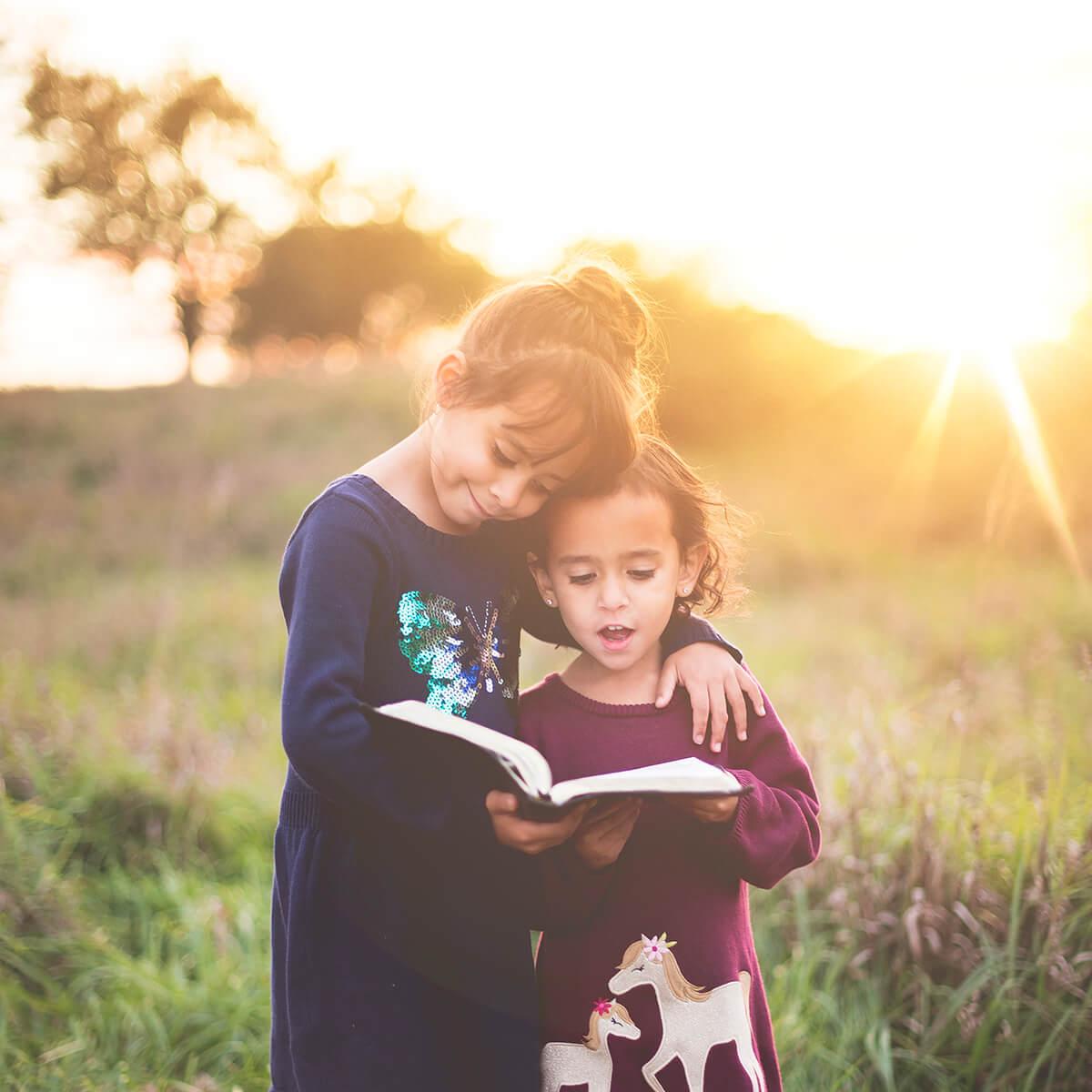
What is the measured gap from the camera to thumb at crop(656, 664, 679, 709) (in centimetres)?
195

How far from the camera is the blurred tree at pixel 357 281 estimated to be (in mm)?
29453

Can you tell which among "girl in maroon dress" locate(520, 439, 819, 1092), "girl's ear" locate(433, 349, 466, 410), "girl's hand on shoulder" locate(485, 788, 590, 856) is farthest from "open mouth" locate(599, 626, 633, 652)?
"girl's ear" locate(433, 349, 466, 410)

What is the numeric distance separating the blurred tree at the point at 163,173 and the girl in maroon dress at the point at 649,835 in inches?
1021

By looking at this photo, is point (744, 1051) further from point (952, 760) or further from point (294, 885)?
point (952, 760)

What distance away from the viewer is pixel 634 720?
6.45ft

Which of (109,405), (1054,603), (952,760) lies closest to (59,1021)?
(952,760)

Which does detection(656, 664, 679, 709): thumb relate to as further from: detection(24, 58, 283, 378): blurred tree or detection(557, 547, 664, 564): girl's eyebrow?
detection(24, 58, 283, 378): blurred tree

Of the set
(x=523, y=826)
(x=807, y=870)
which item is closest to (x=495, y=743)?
(x=523, y=826)

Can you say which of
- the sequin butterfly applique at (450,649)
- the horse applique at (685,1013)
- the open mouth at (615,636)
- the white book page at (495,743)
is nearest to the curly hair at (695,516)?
the open mouth at (615,636)

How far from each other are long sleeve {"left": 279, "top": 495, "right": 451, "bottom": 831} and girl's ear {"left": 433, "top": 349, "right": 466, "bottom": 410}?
284 millimetres

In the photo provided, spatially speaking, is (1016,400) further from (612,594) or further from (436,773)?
(436,773)

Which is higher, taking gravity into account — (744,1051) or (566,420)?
(566,420)

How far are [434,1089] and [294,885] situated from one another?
43cm

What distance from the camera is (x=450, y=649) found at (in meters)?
1.90
